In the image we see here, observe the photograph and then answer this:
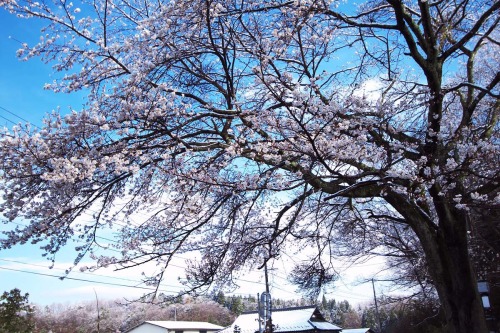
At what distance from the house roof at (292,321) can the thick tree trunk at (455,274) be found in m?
22.4

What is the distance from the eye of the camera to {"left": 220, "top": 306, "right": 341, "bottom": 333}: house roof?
2881 centimetres

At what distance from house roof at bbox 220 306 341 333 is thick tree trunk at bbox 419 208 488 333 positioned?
73.5 feet

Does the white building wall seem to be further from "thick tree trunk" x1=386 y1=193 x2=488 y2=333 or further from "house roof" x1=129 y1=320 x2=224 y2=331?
"thick tree trunk" x1=386 y1=193 x2=488 y2=333

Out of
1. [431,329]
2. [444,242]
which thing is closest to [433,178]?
[444,242]

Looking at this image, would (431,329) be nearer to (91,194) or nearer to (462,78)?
(462,78)

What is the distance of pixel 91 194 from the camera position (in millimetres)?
5992

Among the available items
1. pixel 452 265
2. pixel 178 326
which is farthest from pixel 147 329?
pixel 452 265

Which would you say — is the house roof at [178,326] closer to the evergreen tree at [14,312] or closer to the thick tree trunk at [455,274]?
the evergreen tree at [14,312]

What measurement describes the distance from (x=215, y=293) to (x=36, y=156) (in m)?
4.64

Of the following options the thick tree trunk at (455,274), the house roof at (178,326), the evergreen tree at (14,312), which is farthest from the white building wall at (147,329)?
the thick tree trunk at (455,274)

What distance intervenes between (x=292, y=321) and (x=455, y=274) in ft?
81.8

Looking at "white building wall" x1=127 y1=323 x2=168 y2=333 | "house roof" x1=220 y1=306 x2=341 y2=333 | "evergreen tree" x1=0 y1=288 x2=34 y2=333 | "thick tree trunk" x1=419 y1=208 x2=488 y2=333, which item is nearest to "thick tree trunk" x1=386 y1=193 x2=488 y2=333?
"thick tree trunk" x1=419 y1=208 x2=488 y2=333

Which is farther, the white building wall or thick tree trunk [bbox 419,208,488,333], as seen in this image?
the white building wall

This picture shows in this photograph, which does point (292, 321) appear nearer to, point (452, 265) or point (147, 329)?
point (147, 329)
